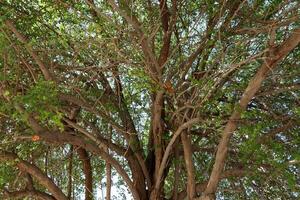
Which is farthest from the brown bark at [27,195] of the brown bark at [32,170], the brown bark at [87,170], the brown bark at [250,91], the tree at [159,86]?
the brown bark at [250,91]

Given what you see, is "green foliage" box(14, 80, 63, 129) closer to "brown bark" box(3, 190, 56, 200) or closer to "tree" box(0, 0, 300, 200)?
"tree" box(0, 0, 300, 200)

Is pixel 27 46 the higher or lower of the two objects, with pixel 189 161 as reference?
higher

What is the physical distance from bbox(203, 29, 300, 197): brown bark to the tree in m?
0.01

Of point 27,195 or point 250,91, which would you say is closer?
point 250,91

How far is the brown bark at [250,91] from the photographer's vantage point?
4.17 m

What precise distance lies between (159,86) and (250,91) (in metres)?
0.89

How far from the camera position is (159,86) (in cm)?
462

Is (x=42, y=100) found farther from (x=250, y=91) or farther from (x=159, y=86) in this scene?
(x=250, y=91)

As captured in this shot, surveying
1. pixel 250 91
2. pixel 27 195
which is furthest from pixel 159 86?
pixel 27 195

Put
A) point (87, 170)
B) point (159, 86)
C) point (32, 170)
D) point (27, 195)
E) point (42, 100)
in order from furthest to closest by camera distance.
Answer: point (87, 170) → point (27, 195) → point (32, 170) → point (159, 86) → point (42, 100)

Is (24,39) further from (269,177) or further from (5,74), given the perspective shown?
(269,177)

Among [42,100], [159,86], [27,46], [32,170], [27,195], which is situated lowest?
[27,195]

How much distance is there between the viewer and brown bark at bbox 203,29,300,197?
164 inches

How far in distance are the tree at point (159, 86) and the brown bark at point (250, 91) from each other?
0.04 feet
